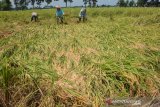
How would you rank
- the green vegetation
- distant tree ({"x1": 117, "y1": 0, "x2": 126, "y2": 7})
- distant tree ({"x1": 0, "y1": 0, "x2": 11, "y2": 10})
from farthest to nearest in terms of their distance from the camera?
distant tree ({"x1": 117, "y1": 0, "x2": 126, "y2": 7}) → distant tree ({"x1": 0, "y1": 0, "x2": 11, "y2": 10}) → the green vegetation

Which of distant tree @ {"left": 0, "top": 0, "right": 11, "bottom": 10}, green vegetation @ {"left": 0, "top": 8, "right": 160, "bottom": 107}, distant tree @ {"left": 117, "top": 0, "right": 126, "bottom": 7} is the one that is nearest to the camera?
green vegetation @ {"left": 0, "top": 8, "right": 160, "bottom": 107}

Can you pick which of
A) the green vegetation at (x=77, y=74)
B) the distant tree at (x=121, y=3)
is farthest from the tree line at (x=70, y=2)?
the green vegetation at (x=77, y=74)

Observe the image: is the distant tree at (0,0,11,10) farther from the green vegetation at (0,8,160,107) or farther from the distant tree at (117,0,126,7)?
the green vegetation at (0,8,160,107)

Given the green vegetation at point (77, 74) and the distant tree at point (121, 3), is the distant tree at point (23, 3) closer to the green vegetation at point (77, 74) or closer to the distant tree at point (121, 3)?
the distant tree at point (121, 3)

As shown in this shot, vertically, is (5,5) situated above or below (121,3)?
above

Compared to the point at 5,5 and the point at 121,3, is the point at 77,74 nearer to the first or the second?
the point at 5,5

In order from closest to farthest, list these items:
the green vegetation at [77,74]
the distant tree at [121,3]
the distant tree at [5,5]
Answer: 1. the green vegetation at [77,74]
2. the distant tree at [5,5]
3. the distant tree at [121,3]

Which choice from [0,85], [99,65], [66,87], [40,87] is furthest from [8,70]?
[99,65]

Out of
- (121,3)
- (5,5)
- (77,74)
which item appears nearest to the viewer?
(77,74)

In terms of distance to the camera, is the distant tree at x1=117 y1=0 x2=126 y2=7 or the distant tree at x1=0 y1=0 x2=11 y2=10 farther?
the distant tree at x1=117 y1=0 x2=126 y2=7

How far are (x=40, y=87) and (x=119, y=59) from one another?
156cm

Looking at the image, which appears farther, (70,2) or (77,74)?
(70,2)

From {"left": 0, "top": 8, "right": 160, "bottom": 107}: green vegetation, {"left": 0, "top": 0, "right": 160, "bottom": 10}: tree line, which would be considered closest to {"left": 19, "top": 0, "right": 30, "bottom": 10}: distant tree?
{"left": 0, "top": 0, "right": 160, "bottom": 10}: tree line

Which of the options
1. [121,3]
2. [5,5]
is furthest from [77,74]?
[121,3]
